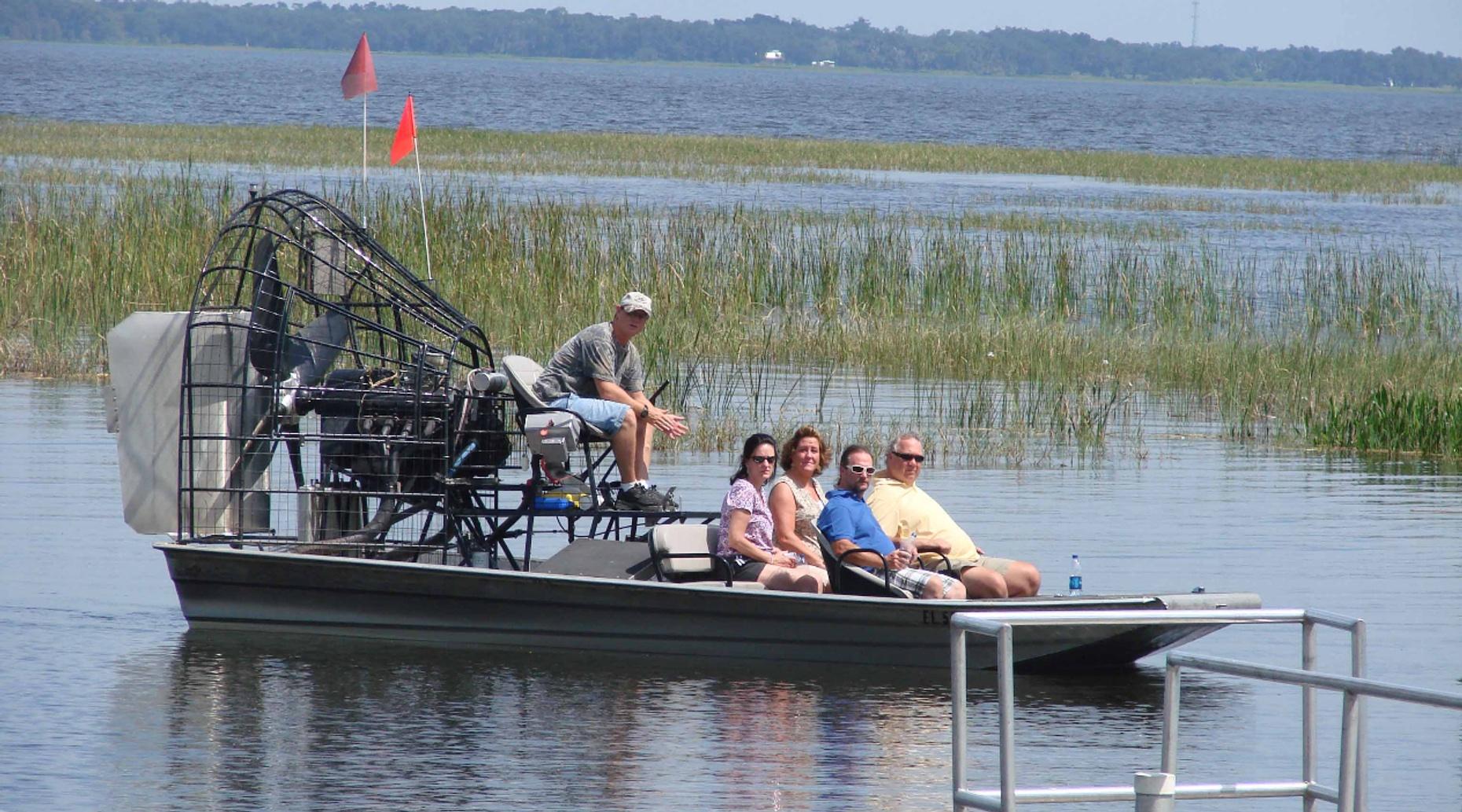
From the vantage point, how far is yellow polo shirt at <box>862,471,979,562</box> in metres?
10.2

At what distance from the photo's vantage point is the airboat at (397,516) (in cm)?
994

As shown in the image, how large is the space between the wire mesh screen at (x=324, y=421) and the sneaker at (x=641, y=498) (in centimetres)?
64

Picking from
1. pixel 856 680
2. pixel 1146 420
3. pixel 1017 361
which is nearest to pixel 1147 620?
pixel 856 680

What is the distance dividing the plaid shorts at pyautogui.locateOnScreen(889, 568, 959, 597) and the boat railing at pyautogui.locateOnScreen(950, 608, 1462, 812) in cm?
362

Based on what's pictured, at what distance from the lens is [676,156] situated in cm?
5328

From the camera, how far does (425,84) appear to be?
402 feet

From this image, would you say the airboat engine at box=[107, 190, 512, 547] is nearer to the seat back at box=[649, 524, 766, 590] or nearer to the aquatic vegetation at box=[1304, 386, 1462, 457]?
the seat back at box=[649, 524, 766, 590]

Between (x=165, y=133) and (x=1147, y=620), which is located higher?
(x=165, y=133)

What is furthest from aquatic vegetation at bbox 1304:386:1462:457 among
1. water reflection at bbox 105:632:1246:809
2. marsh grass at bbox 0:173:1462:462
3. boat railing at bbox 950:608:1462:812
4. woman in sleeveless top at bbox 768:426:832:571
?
boat railing at bbox 950:608:1462:812

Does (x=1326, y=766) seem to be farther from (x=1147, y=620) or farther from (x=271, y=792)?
(x=271, y=792)

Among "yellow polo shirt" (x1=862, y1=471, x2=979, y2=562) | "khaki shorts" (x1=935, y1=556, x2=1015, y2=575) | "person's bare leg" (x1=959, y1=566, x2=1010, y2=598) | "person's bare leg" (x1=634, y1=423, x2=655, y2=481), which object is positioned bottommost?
"person's bare leg" (x1=959, y1=566, x2=1010, y2=598)

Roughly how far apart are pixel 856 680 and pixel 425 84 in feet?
382

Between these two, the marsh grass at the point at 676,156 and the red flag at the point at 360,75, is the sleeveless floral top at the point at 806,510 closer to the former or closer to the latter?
the red flag at the point at 360,75

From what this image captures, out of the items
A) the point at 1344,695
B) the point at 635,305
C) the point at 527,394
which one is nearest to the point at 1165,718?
the point at 1344,695
